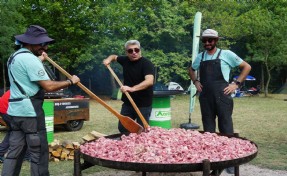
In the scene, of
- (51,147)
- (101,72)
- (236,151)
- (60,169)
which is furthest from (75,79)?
(101,72)

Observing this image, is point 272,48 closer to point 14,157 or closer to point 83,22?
point 83,22

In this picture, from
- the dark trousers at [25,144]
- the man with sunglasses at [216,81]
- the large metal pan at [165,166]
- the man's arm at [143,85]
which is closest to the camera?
the large metal pan at [165,166]

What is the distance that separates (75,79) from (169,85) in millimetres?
17548

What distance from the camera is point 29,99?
358 centimetres

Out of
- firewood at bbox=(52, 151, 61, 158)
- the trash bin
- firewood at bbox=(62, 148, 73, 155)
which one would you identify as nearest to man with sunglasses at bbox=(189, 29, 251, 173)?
the trash bin

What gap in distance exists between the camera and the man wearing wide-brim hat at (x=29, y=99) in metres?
3.52

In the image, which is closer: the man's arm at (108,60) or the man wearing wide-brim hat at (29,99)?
the man wearing wide-brim hat at (29,99)

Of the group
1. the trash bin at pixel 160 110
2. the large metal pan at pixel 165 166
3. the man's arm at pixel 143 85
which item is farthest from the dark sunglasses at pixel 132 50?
the trash bin at pixel 160 110

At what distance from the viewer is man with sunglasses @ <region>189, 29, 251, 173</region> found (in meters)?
4.76

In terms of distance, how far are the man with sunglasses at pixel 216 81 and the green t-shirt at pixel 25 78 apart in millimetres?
2205

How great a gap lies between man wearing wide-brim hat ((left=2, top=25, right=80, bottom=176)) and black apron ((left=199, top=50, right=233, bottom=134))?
6.17 ft

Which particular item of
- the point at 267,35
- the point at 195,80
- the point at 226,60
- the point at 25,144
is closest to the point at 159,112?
the point at 195,80

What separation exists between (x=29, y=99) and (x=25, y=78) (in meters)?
0.21

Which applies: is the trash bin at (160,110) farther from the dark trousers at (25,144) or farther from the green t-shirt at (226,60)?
the dark trousers at (25,144)
